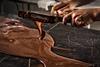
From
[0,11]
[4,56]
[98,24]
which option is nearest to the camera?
[4,56]

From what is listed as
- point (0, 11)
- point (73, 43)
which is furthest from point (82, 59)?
point (0, 11)

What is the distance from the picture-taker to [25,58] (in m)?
1.02

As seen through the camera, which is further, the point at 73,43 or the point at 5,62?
the point at 73,43

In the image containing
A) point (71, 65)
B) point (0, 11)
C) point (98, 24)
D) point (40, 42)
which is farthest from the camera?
point (0, 11)

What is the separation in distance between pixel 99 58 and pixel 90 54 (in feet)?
0.18

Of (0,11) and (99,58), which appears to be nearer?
(99,58)

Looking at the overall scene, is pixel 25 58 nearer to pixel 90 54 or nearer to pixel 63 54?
pixel 63 54

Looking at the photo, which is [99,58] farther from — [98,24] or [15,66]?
[98,24]

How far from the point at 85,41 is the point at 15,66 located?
45 cm

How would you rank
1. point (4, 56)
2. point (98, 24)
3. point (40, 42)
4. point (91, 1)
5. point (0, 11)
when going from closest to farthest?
point (91, 1) → point (4, 56) → point (40, 42) → point (98, 24) → point (0, 11)

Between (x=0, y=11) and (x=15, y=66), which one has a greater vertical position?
(x=0, y=11)

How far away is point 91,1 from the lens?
2.66 ft

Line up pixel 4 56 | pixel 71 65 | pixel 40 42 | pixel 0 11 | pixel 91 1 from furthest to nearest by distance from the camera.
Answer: pixel 0 11 → pixel 40 42 → pixel 4 56 → pixel 71 65 → pixel 91 1

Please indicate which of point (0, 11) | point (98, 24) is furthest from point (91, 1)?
point (0, 11)
